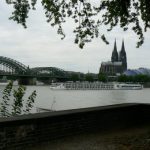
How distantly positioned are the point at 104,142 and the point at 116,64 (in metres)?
143

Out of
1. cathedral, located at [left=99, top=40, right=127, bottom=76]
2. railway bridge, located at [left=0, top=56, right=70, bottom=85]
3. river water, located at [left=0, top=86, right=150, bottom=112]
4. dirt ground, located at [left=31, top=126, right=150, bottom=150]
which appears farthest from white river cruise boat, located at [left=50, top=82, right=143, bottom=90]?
dirt ground, located at [left=31, top=126, right=150, bottom=150]

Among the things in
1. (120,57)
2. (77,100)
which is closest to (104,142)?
(77,100)

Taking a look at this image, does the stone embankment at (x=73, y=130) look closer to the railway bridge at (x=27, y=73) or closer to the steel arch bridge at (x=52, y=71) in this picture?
the railway bridge at (x=27, y=73)

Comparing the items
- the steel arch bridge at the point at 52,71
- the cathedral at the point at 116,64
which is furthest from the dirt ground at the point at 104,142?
the cathedral at the point at 116,64

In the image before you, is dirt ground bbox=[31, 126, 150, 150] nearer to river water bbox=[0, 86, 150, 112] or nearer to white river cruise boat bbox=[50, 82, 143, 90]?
river water bbox=[0, 86, 150, 112]

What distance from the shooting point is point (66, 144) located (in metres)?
6.04

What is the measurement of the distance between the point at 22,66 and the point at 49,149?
294ft

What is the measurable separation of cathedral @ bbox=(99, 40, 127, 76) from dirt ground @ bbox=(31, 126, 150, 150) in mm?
136821

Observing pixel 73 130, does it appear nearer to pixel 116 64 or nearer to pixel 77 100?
pixel 77 100

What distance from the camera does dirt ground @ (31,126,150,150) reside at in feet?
19.1

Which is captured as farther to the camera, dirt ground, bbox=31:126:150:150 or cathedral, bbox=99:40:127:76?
cathedral, bbox=99:40:127:76

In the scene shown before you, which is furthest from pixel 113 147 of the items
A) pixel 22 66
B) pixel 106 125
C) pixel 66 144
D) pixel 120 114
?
pixel 22 66

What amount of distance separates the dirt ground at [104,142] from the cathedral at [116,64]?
136821 mm

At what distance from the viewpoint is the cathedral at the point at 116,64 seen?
146 metres
